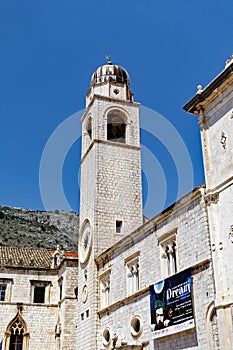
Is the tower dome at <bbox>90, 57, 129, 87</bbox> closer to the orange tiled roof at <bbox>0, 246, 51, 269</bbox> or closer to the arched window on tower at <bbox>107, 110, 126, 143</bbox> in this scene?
the arched window on tower at <bbox>107, 110, 126, 143</bbox>

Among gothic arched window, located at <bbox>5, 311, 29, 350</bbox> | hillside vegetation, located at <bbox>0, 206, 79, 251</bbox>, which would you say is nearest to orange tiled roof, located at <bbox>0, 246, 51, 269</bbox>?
gothic arched window, located at <bbox>5, 311, 29, 350</bbox>

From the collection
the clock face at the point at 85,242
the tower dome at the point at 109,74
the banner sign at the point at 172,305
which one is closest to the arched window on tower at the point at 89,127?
the tower dome at the point at 109,74

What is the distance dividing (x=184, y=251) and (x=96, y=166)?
1250 centimetres

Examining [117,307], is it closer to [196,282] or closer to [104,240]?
[104,240]

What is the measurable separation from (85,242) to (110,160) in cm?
576

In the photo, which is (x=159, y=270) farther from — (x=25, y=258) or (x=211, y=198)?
(x=25, y=258)

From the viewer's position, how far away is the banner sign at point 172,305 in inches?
663

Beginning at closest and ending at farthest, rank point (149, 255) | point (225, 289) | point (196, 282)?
point (225, 289) → point (196, 282) → point (149, 255)

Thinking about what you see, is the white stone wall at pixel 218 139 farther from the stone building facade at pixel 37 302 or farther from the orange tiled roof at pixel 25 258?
the orange tiled roof at pixel 25 258

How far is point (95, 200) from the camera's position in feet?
92.1

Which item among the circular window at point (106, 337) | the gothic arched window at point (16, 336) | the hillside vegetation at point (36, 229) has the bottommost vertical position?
the circular window at point (106, 337)

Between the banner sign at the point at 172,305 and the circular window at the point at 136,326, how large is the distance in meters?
1.68

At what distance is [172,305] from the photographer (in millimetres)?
17625

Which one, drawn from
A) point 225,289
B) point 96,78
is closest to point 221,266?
point 225,289
